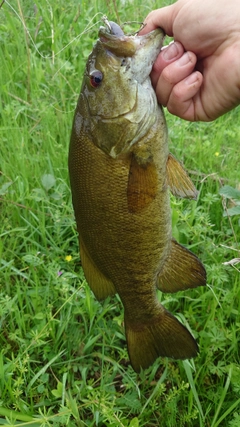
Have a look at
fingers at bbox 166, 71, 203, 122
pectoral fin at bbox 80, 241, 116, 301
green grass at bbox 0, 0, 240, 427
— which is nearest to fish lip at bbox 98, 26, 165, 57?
fingers at bbox 166, 71, 203, 122

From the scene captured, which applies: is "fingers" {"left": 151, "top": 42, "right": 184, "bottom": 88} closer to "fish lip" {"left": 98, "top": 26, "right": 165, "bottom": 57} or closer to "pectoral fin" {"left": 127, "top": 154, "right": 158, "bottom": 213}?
"fish lip" {"left": 98, "top": 26, "right": 165, "bottom": 57}

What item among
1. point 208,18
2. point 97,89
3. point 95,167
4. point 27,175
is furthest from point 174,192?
point 27,175

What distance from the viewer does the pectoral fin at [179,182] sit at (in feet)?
6.32

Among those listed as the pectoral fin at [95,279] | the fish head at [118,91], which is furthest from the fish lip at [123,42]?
the pectoral fin at [95,279]

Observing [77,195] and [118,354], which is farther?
[118,354]

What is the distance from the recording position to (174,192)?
1.93 metres

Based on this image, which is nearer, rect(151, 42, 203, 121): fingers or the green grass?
rect(151, 42, 203, 121): fingers

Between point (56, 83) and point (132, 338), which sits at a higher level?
point (56, 83)

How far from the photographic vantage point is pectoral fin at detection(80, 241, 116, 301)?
6.70ft

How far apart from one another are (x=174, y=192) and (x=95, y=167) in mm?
341

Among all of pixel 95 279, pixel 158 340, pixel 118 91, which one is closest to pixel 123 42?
pixel 118 91

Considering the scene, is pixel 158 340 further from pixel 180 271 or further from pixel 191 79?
pixel 191 79

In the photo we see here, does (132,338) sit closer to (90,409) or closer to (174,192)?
(90,409)

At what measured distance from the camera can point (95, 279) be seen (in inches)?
81.2
